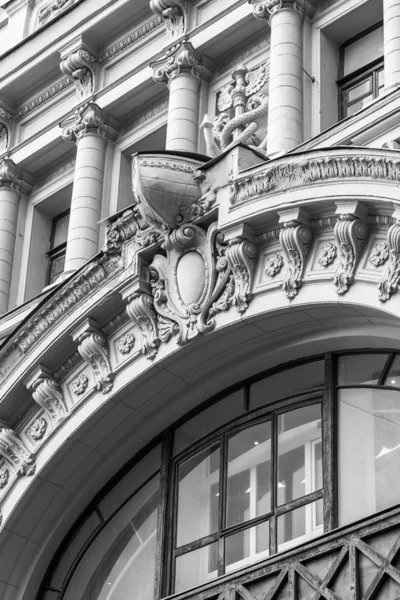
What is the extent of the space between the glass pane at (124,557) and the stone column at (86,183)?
161 inches

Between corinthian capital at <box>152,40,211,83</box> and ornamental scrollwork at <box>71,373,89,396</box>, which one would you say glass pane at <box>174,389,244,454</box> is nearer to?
ornamental scrollwork at <box>71,373,89,396</box>

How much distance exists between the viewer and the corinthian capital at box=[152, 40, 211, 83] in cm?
2427

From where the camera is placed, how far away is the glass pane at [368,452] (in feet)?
61.8

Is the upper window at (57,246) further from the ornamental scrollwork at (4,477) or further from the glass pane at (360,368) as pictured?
the glass pane at (360,368)

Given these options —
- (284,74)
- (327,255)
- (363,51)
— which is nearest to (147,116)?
(284,74)

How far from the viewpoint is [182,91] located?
79.0ft

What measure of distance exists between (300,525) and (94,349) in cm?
406

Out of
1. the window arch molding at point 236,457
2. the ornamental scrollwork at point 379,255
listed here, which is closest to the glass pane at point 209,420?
the window arch molding at point 236,457

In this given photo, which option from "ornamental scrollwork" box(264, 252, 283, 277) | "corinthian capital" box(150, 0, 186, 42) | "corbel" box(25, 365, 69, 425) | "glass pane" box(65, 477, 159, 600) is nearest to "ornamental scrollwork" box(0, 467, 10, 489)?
"corbel" box(25, 365, 69, 425)

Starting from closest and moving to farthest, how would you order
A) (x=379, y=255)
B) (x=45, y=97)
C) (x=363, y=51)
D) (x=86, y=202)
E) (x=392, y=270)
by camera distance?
1. (x=392, y=270)
2. (x=379, y=255)
3. (x=363, y=51)
4. (x=86, y=202)
5. (x=45, y=97)

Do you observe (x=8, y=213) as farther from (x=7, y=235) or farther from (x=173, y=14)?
(x=173, y=14)

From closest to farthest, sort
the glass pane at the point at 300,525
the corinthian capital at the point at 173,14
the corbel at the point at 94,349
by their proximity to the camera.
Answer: the glass pane at the point at 300,525 < the corbel at the point at 94,349 < the corinthian capital at the point at 173,14

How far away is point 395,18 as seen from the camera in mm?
21609

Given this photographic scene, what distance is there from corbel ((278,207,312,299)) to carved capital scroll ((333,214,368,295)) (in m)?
0.56
